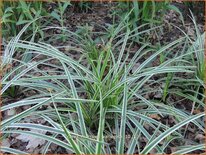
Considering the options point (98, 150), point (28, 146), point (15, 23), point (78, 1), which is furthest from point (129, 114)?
point (78, 1)

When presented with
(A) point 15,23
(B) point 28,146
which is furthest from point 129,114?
(A) point 15,23

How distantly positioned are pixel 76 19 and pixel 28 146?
3.79 ft

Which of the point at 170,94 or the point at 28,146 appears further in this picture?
the point at 170,94

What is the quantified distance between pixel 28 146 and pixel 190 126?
0.79 metres

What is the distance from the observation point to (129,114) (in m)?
1.58

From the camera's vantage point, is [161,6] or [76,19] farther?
[76,19]

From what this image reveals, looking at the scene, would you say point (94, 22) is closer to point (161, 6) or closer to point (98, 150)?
point (161, 6)

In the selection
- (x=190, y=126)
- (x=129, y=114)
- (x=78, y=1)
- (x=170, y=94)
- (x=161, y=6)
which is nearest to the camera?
(x=129, y=114)

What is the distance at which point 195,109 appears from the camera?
6.05 ft

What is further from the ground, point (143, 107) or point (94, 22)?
point (94, 22)

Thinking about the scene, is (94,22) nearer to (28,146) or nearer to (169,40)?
(169,40)

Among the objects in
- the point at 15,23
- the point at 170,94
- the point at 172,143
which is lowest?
the point at 172,143

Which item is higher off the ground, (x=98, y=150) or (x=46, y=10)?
(x=46, y=10)

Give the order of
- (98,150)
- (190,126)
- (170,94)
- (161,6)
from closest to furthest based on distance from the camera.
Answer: (98,150), (190,126), (170,94), (161,6)
